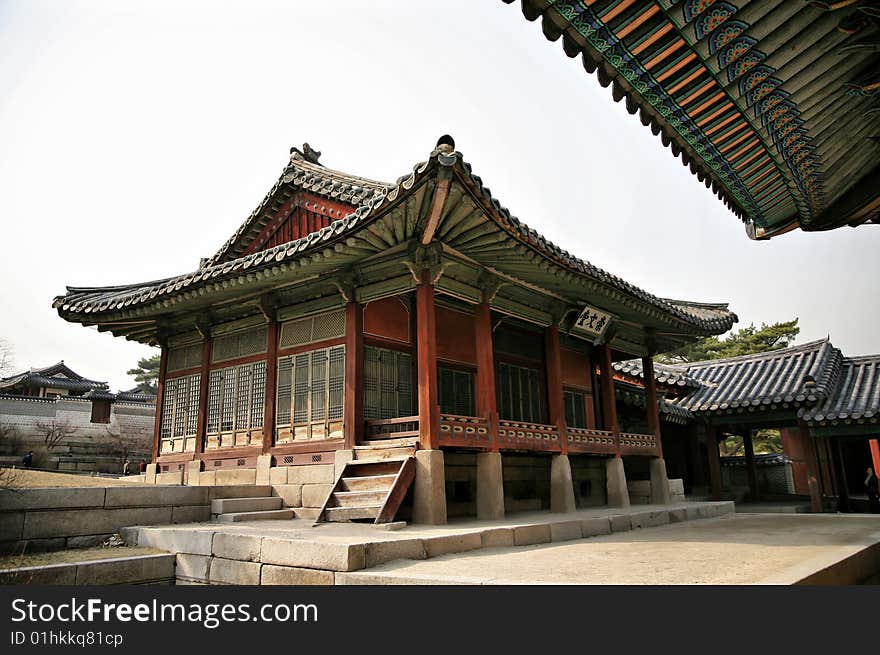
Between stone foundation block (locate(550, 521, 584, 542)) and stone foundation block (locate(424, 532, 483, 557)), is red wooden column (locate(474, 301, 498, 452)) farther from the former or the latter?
stone foundation block (locate(424, 532, 483, 557))

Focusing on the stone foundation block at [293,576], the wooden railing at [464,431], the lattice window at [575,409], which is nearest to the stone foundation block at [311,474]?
the wooden railing at [464,431]

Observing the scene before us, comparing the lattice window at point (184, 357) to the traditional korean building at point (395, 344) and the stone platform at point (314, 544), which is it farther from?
the stone platform at point (314, 544)

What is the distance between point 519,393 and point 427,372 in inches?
193

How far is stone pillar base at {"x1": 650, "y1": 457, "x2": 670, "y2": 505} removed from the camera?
1594cm

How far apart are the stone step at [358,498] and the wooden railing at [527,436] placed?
2734 mm

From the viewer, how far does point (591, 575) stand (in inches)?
232

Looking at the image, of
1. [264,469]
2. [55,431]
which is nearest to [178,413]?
[264,469]

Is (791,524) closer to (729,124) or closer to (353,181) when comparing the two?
(729,124)

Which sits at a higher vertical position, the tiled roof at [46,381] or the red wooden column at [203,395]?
the tiled roof at [46,381]

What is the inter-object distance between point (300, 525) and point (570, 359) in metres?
8.82

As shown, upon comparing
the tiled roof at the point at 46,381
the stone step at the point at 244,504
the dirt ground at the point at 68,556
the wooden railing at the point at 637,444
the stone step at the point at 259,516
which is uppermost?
the tiled roof at the point at 46,381

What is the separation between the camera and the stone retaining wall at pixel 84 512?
8477 mm

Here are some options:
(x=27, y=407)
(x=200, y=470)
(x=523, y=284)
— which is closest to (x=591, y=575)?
(x=523, y=284)

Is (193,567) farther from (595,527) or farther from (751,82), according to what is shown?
(751,82)
